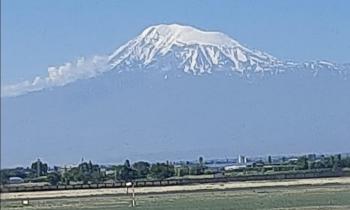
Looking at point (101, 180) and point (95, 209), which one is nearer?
point (95, 209)

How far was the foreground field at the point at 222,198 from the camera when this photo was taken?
60.3 meters

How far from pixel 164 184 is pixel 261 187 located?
14.4 metres

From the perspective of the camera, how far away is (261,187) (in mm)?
89688

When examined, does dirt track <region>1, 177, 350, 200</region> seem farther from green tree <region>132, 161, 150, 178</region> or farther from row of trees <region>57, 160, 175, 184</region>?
green tree <region>132, 161, 150, 178</region>

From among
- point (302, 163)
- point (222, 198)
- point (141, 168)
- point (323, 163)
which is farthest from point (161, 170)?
point (222, 198)

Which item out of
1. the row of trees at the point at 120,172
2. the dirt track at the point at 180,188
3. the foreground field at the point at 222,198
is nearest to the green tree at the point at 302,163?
the row of trees at the point at 120,172

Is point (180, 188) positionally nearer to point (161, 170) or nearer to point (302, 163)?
point (161, 170)

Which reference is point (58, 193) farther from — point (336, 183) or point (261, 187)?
point (336, 183)

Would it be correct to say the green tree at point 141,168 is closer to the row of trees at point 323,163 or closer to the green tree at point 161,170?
the green tree at point 161,170

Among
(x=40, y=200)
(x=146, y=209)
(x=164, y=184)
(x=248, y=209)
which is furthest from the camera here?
(x=164, y=184)

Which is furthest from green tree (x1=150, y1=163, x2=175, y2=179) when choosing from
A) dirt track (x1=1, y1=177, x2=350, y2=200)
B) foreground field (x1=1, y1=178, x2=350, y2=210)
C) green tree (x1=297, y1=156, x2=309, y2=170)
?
foreground field (x1=1, y1=178, x2=350, y2=210)

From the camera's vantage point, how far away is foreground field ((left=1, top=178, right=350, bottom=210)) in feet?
198

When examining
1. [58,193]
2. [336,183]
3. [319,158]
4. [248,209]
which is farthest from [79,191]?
[319,158]

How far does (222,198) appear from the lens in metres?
70.6
